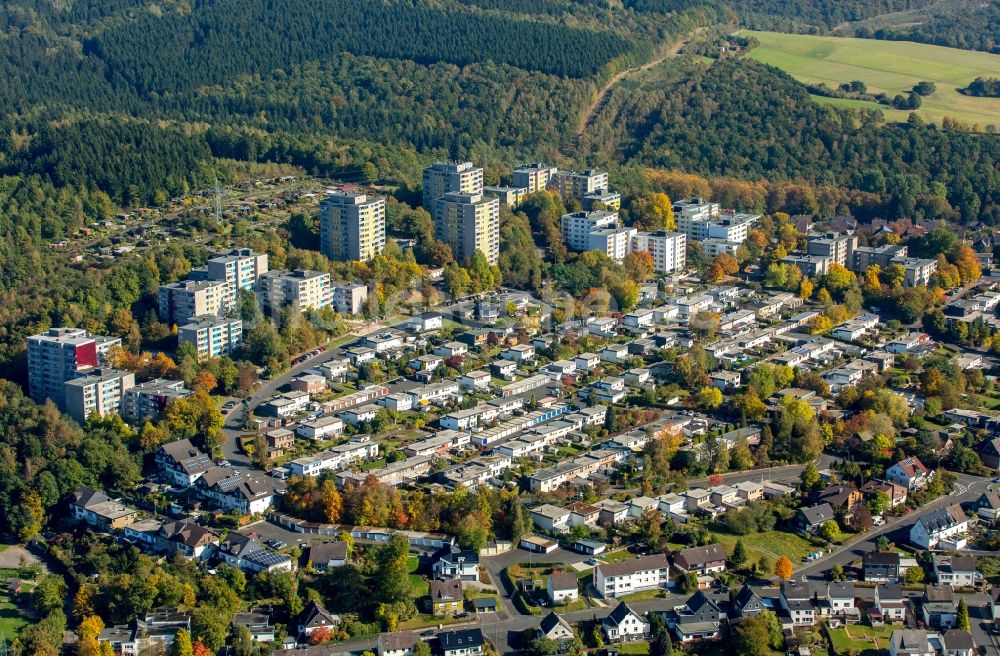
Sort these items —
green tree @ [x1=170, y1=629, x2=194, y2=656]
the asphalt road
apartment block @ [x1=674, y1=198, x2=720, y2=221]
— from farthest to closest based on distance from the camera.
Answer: apartment block @ [x1=674, y1=198, x2=720, y2=221] < the asphalt road < green tree @ [x1=170, y1=629, x2=194, y2=656]

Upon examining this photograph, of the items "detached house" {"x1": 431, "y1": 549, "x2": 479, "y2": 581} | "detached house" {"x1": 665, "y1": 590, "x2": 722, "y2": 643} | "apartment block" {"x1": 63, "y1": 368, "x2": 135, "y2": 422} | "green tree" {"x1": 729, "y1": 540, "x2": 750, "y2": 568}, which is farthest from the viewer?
"apartment block" {"x1": 63, "y1": 368, "x2": 135, "y2": 422}

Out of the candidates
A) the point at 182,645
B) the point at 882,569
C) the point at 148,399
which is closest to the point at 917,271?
the point at 882,569

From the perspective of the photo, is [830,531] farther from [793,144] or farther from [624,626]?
[793,144]

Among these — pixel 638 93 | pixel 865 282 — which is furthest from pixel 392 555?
pixel 638 93

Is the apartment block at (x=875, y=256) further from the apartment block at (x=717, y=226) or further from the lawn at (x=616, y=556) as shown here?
the lawn at (x=616, y=556)

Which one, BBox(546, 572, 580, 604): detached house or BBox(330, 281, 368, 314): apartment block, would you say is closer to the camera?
BBox(546, 572, 580, 604): detached house

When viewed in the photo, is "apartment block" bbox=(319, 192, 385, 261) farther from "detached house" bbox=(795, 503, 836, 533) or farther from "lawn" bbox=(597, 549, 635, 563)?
"detached house" bbox=(795, 503, 836, 533)

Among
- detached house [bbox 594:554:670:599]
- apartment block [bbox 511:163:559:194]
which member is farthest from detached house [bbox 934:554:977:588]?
apartment block [bbox 511:163:559:194]
